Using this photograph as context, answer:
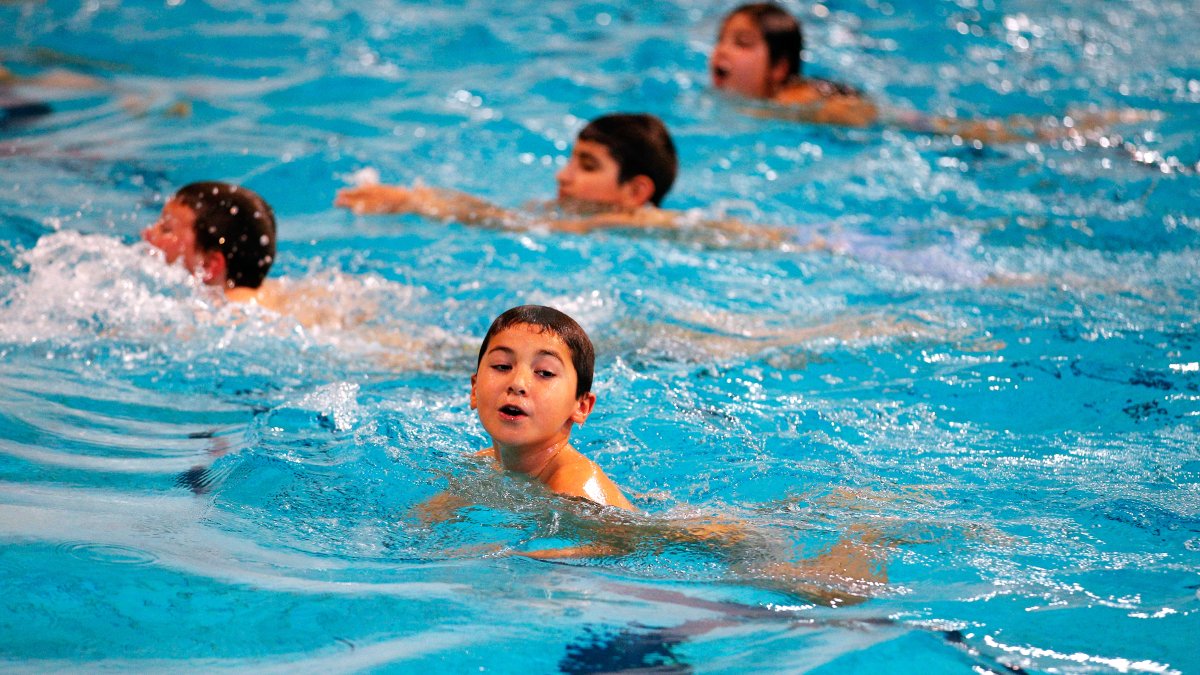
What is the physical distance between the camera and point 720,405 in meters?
4.75

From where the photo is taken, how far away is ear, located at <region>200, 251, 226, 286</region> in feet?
18.2

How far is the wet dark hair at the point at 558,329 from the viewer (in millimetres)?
Answer: 3828

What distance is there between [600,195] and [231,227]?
7.31ft

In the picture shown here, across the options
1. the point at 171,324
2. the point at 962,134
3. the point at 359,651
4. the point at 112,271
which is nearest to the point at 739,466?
the point at 359,651

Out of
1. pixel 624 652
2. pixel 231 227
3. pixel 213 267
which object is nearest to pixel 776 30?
pixel 231 227

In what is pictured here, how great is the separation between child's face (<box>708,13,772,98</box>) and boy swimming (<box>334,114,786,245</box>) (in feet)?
7.40

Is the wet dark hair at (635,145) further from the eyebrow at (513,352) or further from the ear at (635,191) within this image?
the eyebrow at (513,352)

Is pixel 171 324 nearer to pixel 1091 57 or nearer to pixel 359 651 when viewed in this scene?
pixel 359 651

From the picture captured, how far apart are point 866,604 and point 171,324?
10.5 feet

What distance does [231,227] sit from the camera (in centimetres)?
557

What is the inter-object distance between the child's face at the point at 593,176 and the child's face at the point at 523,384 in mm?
3370

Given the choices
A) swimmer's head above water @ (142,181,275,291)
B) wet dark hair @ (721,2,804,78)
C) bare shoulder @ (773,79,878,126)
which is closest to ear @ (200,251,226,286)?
swimmer's head above water @ (142,181,275,291)

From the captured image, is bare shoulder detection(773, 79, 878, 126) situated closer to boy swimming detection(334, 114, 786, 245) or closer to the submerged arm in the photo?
boy swimming detection(334, 114, 786, 245)

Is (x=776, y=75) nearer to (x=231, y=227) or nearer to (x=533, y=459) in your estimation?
(x=231, y=227)
